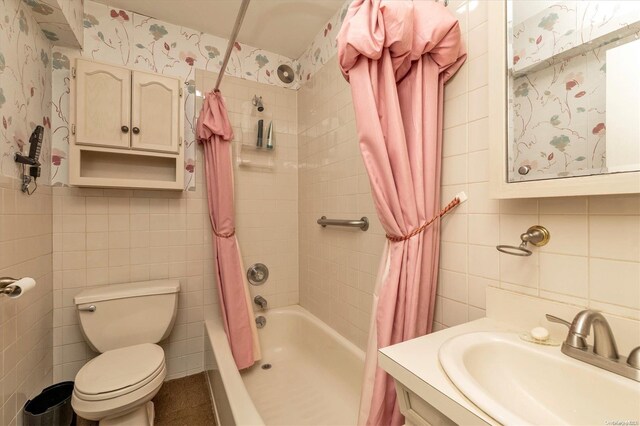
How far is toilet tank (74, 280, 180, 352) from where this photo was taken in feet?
4.91

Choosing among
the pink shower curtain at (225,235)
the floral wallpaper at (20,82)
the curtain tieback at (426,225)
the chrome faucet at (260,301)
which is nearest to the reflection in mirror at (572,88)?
the curtain tieback at (426,225)

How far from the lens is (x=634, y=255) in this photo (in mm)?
625

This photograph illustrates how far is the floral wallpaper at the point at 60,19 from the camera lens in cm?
128

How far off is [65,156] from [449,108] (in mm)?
2060

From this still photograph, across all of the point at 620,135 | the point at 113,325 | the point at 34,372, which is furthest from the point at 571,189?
the point at 34,372

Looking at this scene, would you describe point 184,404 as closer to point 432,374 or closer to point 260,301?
point 260,301

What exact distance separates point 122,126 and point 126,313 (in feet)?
3.45

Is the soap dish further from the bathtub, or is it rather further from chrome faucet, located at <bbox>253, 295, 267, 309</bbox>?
chrome faucet, located at <bbox>253, 295, 267, 309</bbox>

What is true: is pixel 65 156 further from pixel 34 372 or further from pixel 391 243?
pixel 391 243

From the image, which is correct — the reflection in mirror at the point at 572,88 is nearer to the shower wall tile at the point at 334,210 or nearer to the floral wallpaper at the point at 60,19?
the shower wall tile at the point at 334,210

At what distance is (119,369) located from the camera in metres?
1.29

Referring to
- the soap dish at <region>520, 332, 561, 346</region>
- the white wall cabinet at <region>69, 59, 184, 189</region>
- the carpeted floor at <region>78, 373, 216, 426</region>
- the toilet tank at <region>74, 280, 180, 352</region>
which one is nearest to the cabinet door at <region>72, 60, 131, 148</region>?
the white wall cabinet at <region>69, 59, 184, 189</region>

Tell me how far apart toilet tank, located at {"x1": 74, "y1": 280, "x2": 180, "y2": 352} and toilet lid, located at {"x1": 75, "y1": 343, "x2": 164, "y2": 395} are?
108 millimetres

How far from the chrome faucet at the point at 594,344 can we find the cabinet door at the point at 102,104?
2022mm
